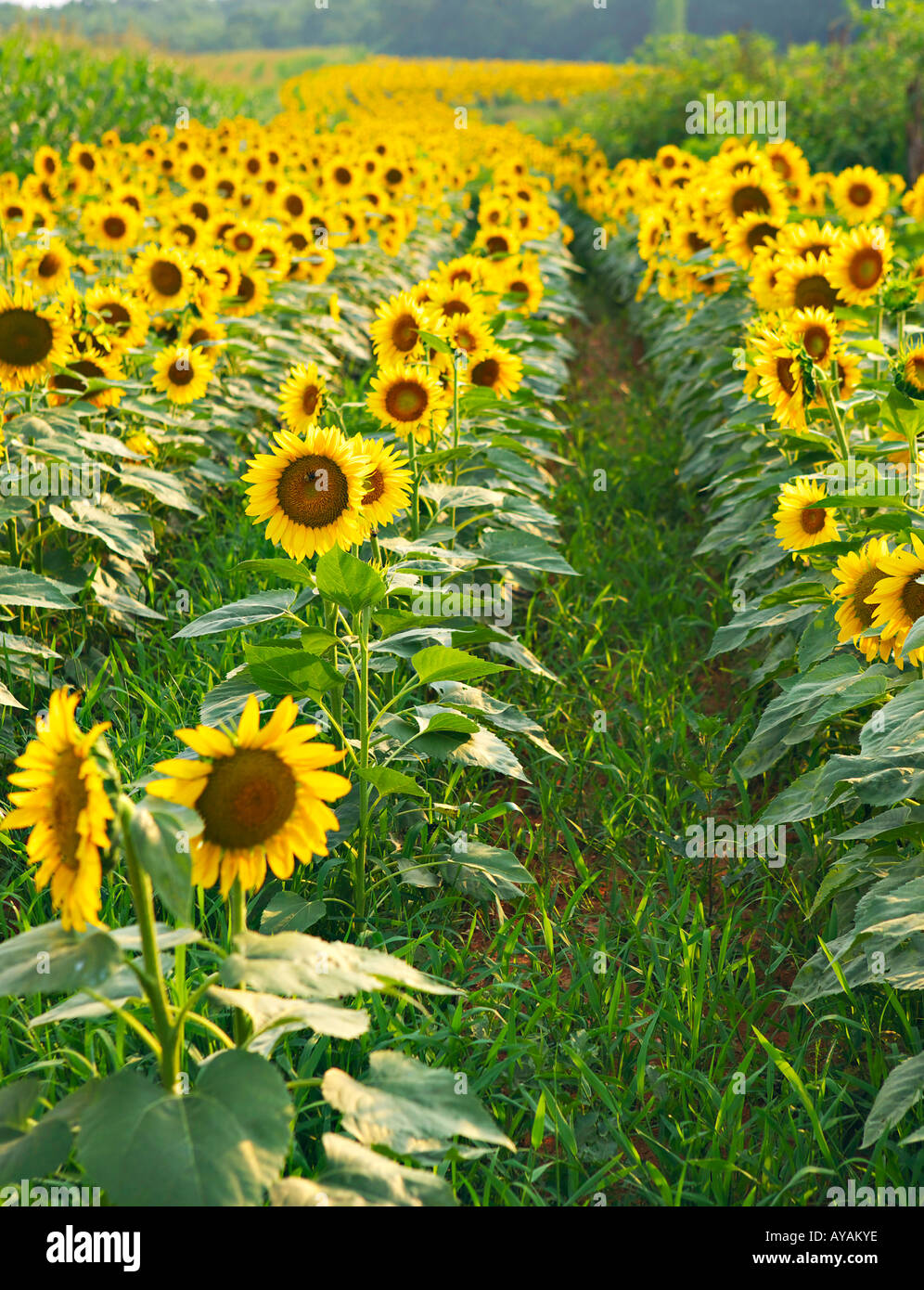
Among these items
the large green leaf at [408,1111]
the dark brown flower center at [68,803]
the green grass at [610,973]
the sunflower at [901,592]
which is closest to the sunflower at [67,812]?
the dark brown flower center at [68,803]

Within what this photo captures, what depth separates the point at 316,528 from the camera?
239cm

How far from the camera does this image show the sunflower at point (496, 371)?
378cm

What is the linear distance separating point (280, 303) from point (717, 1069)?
4623 millimetres

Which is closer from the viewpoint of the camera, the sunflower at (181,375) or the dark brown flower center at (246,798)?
the dark brown flower center at (246,798)

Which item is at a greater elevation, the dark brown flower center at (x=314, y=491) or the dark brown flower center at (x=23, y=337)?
the dark brown flower center at (x=23, y=337)

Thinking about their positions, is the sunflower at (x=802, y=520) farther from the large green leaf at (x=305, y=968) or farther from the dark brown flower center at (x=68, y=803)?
the dark brown flower center at (x=68, y=803)

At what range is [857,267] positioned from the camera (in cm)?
369

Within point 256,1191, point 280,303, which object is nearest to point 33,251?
point 280,303

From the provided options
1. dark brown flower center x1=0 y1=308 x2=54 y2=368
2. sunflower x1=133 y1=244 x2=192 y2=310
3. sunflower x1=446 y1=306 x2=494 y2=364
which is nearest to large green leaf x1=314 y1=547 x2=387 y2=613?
sunflower x1=446 y1=306 x2=494 y2=364

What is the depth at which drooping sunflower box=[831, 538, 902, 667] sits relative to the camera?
2428 mm

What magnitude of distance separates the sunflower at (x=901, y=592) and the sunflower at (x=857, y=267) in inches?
69.0

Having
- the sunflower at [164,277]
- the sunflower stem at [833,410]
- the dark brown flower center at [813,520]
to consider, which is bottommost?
the dark brown flower center at [813,520]

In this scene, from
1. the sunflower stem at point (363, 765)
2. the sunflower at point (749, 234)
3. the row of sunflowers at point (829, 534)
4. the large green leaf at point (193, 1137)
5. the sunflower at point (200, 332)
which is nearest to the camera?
the large green leaf at point (193, 1137)

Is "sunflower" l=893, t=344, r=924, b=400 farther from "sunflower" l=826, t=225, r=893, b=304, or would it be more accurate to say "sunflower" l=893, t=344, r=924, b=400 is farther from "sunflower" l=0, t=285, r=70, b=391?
"sunflower" l=0, t=285, r=70, b=391
